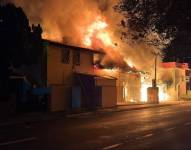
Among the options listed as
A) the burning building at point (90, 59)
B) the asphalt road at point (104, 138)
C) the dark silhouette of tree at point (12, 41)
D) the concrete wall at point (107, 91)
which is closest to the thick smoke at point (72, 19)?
the burning building at point (90, 59)

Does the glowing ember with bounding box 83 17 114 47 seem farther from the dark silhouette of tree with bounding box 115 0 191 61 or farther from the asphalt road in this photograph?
the dark silhouette of tree with bounding box 115 0 191 61

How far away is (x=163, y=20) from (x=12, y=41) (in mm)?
19387

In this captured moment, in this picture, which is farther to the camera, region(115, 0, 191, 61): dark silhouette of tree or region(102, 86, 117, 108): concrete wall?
region(102, 86, 117, 108): concrete wall

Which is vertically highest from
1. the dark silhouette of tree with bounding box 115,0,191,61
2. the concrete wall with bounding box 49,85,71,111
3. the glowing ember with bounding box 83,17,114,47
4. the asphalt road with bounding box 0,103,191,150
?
the glowing ember with bounding box 83,17,114,47

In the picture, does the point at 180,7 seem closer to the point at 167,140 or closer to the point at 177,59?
the point at 177,59

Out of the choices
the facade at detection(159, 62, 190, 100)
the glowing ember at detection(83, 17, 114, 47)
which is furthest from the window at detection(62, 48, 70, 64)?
the facade at detection(159, 62, 190, 100)

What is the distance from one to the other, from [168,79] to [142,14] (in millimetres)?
60910

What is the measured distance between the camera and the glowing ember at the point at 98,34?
6134 centimetres

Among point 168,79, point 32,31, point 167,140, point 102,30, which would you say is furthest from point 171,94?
point 167,140

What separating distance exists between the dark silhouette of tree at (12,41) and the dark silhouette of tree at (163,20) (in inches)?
693

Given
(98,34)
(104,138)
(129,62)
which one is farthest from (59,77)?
(129,62)

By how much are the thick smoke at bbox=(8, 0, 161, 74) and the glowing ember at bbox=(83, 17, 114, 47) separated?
1.89 ft

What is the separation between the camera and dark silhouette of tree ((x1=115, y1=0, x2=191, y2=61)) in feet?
34.8

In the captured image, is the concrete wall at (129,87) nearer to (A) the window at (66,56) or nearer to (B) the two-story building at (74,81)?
(B) the two-story building at (74,81)
